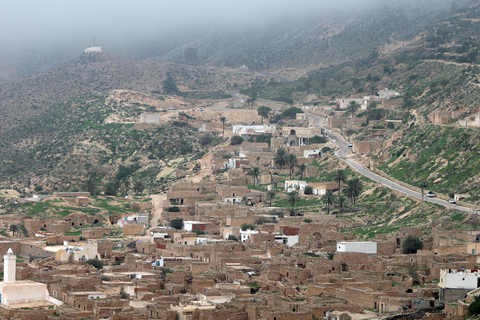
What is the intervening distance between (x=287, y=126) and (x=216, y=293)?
64.4 metres

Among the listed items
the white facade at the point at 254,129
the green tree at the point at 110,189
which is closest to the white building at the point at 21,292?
the green tree at the point at 110,189

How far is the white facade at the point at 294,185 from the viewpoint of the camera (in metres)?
93.0

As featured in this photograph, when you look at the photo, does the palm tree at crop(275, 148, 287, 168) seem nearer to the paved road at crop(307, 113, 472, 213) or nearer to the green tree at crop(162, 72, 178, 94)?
the paved road at crop(307, 113, 472, 213)

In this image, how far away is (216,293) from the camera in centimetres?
5634

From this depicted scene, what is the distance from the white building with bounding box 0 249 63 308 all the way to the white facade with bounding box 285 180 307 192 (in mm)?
37036

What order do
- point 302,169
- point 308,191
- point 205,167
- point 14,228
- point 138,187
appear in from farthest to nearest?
point 205,167 → point 138,187 → point 302,169 → point 308,191 → point 14,228

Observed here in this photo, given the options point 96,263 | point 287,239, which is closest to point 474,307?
point 287,239

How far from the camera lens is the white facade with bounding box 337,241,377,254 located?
66625 millimetres

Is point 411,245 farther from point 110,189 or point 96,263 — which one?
point 110,189

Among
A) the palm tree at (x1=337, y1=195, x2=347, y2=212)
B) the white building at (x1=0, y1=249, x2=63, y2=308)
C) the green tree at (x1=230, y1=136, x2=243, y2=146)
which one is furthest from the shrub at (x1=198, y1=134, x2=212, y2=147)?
the white building at (x1=0, y1=249, x2=63, y2=308)

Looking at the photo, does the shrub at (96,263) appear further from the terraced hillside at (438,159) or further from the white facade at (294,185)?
the white facade at (294,185)

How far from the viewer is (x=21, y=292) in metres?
57.7

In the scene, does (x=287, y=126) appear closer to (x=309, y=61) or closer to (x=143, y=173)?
(x=143, y=173)

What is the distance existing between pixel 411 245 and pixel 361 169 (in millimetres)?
29649
